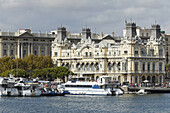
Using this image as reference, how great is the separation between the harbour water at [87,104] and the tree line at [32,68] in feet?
117

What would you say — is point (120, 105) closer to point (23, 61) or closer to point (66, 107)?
point (66, 107)

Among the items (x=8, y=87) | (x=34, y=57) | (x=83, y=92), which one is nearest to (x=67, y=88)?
(x=83, y=92)

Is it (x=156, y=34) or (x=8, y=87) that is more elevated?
(x=156, y=34)

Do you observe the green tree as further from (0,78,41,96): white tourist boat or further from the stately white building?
(0,78,41,96): white tourist boat

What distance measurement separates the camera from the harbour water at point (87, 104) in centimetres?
11831

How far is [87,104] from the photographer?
130 m

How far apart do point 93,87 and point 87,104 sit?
79.6ft

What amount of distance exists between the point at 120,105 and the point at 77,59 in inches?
2679

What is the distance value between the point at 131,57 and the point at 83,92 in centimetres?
2911

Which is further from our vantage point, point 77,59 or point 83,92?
point 77,59

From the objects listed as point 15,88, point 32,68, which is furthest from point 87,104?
point 32,68

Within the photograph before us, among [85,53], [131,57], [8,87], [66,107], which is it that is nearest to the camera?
[66,107]

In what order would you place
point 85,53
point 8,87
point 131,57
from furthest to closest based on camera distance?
point 85,53
point 131,57
point 8,87

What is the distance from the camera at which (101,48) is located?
7397 inches
